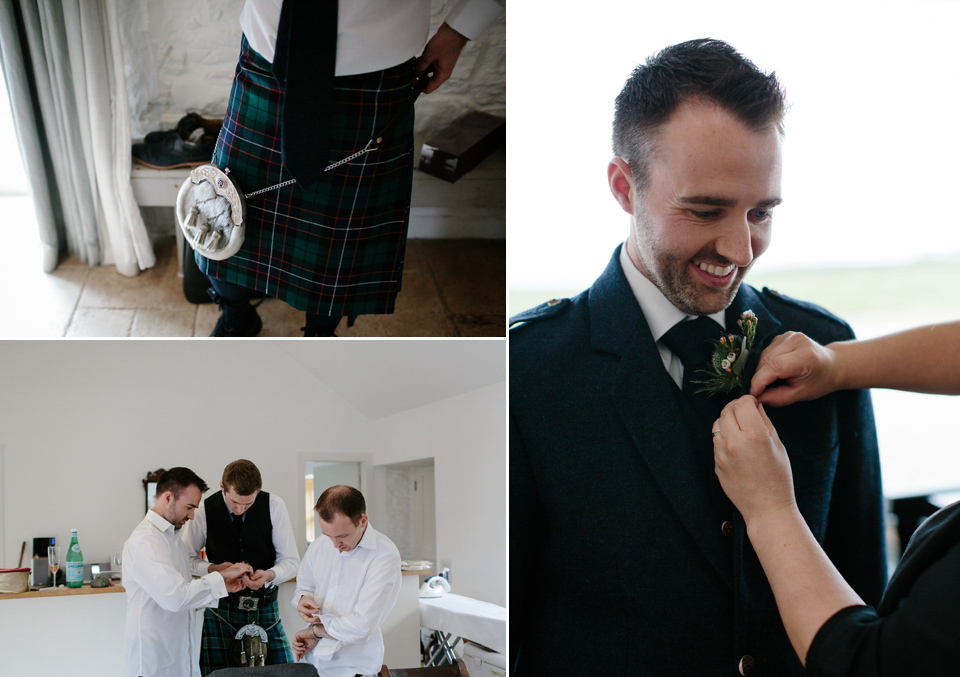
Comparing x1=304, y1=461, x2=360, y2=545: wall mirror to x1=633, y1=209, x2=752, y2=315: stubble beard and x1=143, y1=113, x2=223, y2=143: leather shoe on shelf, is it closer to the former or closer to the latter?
x1=633, y1=209, x2=752, y2=315: stubble beard

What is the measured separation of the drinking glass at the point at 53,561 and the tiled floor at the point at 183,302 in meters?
0.66

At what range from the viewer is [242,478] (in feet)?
4.07

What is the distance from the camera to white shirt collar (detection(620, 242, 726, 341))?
43.1 inches

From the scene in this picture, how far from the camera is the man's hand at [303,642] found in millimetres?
1254

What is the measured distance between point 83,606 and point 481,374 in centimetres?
81

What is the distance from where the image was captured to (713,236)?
41.9 inches

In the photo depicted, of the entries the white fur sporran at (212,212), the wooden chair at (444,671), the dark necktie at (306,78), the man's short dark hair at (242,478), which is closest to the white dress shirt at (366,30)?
the dark necktie at (306,78)

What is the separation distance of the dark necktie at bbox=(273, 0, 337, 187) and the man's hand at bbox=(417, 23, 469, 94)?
21 centimetres

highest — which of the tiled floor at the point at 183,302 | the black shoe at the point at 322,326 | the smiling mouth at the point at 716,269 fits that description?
the tiled floor at the point at 183,302

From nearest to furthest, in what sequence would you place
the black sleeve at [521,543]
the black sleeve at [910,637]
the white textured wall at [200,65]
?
the black sleeve at [910,637] < the black sleeve at [521,543] < the white textured wall at [200,65]

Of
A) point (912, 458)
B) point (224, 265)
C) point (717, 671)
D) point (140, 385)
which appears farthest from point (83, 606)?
point (912, 458)

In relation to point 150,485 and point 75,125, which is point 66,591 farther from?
point 75,125

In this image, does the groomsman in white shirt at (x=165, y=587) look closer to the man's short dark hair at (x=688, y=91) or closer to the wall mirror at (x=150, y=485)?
the wall mirror at (x=150, y=485)

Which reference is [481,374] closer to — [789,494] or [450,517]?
[450,517]
